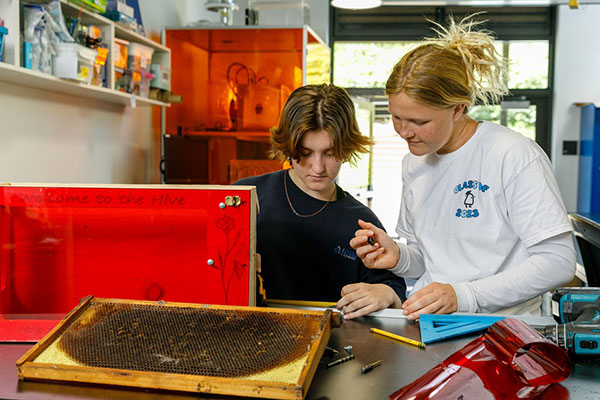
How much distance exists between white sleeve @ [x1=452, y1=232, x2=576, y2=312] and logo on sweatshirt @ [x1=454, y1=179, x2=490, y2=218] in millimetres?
169

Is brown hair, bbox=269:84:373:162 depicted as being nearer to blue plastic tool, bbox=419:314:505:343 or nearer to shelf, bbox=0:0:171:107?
blue plastic tool, bbox=419:314:505:343

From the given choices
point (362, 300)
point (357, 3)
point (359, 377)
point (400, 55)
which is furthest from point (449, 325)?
point (400, 55)

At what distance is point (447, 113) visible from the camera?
1357mm

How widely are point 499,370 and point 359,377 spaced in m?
0.20

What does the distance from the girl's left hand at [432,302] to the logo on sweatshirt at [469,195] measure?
0.25 metres

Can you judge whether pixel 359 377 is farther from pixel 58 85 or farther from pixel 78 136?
pixel 78 136

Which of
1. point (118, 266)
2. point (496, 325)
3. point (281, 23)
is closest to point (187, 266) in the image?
point (118, 266)

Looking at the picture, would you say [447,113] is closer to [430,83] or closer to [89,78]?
[430,83]

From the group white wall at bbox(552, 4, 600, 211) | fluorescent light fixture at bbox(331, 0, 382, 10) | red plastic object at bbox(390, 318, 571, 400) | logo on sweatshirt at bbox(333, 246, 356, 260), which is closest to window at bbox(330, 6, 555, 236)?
white wall at bbox(552, 4, 600, 211)

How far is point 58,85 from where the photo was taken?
230cm

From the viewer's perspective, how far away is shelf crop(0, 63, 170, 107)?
1958 millimetres

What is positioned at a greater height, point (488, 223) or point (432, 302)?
point (488, 223)

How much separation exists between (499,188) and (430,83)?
29 cm

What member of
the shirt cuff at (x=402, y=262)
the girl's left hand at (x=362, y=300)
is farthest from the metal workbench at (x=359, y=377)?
the shirt cuff at (x=402, y=262)
